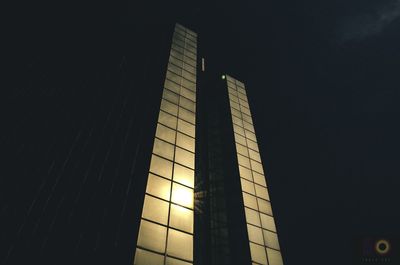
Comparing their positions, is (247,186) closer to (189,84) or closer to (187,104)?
(187,104)

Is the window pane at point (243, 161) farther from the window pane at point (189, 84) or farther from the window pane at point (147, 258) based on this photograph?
the window pane at point (147, 258)

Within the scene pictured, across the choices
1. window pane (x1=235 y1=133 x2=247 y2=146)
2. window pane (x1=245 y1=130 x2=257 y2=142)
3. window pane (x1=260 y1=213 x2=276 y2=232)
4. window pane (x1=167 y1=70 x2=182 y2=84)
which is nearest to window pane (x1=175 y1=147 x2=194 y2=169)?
window pane (x1=167 y1=70 x2=182 y2=84)

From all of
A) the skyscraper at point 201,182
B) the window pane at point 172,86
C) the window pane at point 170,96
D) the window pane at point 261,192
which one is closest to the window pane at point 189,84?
the skyscraper at point 201,182

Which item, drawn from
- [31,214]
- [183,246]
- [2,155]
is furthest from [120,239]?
[2,155]

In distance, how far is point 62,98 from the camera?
923 centimetres

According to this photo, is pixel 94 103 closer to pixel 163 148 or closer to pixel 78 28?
pixel 163 148

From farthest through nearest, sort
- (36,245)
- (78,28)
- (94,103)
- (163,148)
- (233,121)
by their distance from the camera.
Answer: (233,121)
(78,28)
(94,103)
(163,148)
(36,245)

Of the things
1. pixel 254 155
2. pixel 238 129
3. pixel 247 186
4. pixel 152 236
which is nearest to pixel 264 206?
pixel 247 186

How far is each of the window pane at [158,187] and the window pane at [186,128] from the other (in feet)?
8.69

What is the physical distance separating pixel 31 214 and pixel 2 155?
1.66 m

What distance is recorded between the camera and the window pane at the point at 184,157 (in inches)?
343

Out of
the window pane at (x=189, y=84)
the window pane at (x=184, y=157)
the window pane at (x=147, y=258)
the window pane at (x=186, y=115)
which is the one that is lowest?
the window pane at (x=147, y=258)

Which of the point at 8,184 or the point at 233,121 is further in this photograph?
the point at 233,121

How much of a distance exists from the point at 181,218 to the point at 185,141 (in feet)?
10.1
